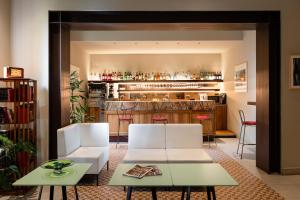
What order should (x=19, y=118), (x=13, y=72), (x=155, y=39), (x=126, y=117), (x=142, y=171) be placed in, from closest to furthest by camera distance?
(x=142, y=171)
(x=19, y=118)
(x=13, y=72)
(x=126, y=117)
(x=155, y=39)

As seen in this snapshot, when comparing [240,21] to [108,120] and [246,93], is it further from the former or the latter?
[108,120]

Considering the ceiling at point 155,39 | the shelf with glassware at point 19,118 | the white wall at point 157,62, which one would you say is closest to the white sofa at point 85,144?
the shelf with glassware at point 19,118

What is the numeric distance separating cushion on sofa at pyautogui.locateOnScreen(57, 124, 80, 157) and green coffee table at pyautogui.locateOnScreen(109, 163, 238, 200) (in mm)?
1532

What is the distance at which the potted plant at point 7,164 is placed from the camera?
3961 mm

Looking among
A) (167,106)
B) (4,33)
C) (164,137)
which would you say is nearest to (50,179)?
(164,137)

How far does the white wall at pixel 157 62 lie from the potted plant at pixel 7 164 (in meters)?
7.12

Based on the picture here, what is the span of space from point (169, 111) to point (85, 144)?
361 centimetres

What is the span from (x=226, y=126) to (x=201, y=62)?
279 cm

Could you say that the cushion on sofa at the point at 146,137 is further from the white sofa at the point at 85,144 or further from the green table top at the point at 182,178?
the green table top at the point at 182,178

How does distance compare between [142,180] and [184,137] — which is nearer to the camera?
[142,180]

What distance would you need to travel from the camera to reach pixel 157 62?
435 inches

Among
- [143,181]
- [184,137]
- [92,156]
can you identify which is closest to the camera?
[143,181]

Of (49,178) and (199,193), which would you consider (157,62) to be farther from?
(49,178)

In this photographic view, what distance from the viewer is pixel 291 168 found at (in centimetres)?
509
